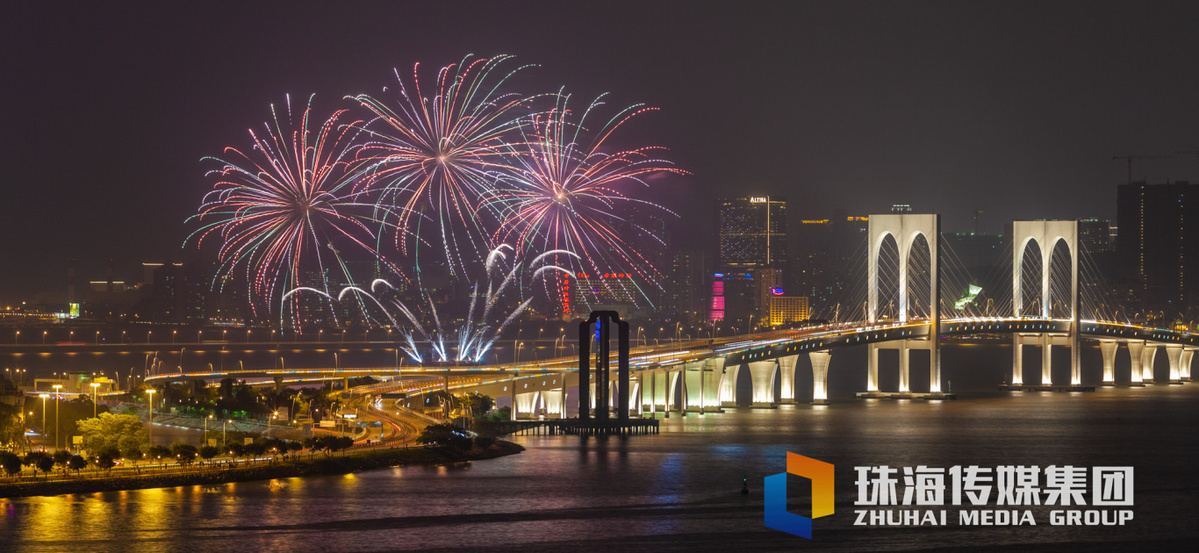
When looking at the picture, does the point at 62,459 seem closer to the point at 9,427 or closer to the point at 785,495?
the point at 9,427

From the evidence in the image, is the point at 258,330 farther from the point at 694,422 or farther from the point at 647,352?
the point at 694,422

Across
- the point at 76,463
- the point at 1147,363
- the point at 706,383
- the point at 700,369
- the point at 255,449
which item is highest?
the point at 700,369

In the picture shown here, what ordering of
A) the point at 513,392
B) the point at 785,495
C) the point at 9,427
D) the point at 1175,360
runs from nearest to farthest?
the point at 785,495 < the point at 9,427 < the point at 513,392 < the point at 1175,360

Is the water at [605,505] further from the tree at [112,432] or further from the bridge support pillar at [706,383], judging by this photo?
the bridge support pillar at [706,383]

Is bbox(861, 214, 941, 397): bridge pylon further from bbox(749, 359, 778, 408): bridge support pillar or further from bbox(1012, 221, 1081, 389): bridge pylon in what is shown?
bbox(1012, 221, 1081, 389): bridge pylon

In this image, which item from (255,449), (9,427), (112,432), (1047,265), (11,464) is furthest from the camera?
(1047,265)


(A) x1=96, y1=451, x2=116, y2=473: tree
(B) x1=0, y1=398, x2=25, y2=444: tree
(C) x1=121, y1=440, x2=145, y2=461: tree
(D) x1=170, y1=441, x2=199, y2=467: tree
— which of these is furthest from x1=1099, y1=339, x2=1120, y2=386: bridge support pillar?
(A) x1=96, y1=451, x2=116, y2=473: tree

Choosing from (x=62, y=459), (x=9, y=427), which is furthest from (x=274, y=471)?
(x=9, y=427)

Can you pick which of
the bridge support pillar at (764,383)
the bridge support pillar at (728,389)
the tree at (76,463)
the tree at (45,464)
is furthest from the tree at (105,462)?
the bridge support pillar at (764,383)
